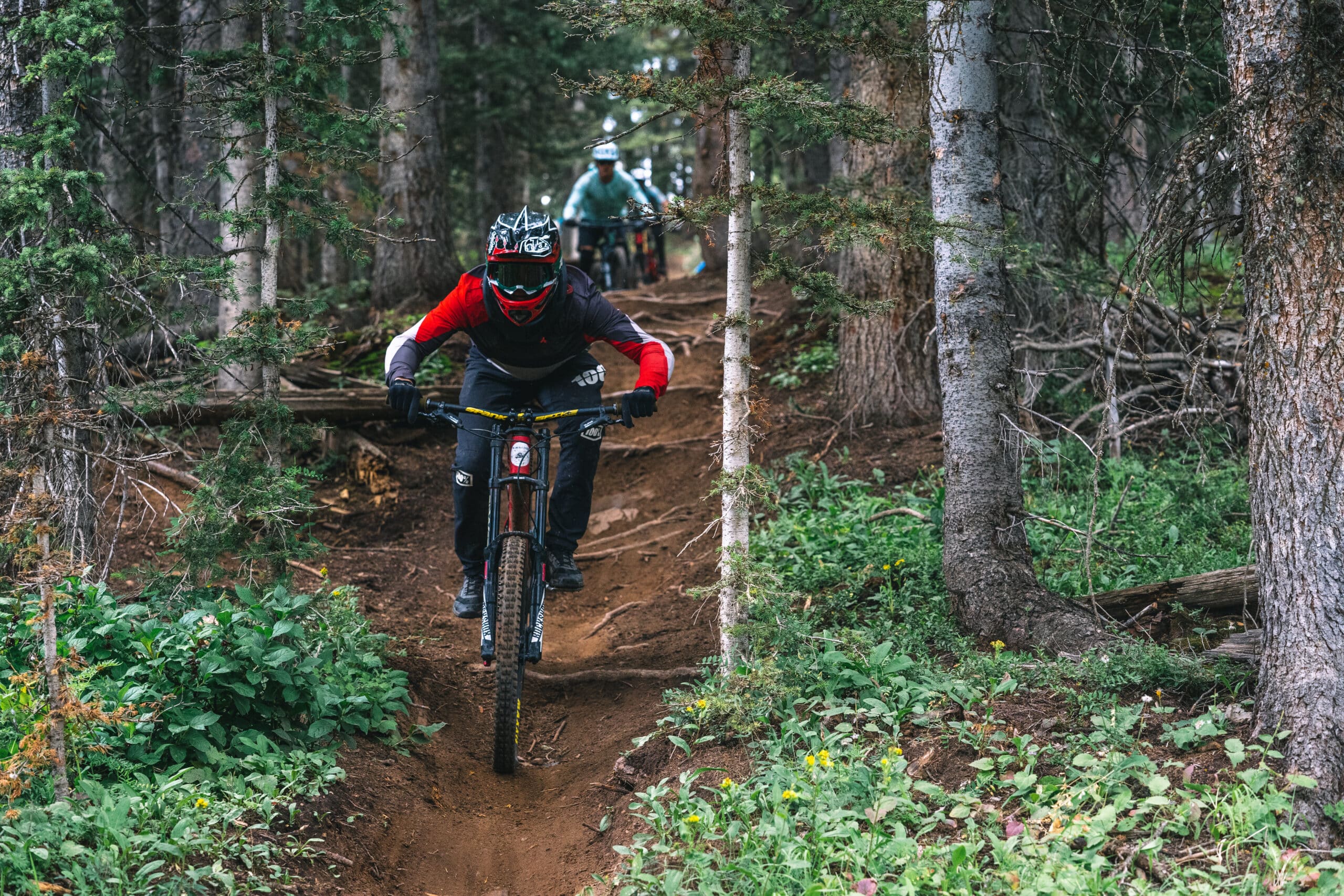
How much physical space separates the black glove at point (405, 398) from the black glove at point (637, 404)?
46.3 inches

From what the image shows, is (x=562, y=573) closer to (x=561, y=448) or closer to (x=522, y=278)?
(x=561, y=448)

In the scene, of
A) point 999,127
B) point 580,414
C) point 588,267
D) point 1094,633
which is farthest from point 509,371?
point 588,267

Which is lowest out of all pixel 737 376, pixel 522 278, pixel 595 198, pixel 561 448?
pixel 561 448

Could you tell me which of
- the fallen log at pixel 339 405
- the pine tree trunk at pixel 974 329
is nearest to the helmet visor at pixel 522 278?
the pine tree trunk at pixel 974 329

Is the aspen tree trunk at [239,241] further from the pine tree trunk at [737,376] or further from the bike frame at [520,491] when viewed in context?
the pine tree trunk at [737,376]

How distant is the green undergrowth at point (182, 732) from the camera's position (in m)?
3.67

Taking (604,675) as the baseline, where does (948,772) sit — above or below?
above

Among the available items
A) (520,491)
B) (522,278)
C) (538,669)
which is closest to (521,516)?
(520,491)

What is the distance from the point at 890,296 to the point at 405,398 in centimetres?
529

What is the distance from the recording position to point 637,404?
18.6 ft

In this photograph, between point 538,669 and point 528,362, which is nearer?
point 528,362

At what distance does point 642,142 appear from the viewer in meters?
32.7

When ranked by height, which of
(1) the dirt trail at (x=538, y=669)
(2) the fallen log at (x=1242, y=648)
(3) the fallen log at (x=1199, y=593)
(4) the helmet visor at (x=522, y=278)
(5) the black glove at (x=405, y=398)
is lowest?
(1) the dirt trail at (x=538, y=669)

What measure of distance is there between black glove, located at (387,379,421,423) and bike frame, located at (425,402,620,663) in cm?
10
